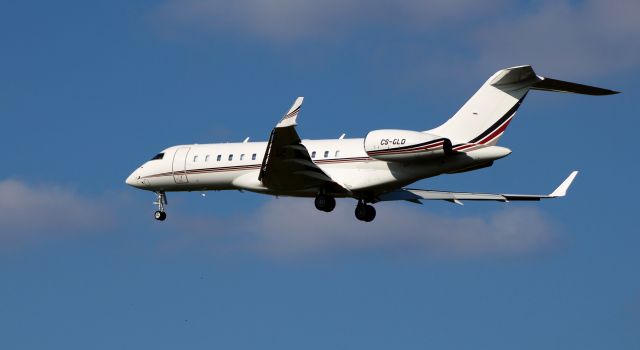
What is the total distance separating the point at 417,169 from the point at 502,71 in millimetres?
3893

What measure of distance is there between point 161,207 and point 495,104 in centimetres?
1362

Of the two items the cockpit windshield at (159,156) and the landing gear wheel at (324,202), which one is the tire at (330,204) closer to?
the landing gear wheel at (324,202)

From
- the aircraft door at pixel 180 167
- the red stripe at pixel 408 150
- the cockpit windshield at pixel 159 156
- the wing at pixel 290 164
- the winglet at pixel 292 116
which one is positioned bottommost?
the red stripe at pixel 408 150

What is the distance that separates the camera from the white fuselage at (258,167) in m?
38.1

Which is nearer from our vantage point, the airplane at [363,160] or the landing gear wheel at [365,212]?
the airplane at [363,160]

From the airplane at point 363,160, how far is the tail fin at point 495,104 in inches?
1.1

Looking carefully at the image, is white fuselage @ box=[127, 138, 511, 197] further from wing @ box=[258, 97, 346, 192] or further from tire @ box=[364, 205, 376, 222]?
tire @ box=[364, 205, 376, 222]

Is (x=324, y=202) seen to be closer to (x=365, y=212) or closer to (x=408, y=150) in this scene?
(x=365, y=212)

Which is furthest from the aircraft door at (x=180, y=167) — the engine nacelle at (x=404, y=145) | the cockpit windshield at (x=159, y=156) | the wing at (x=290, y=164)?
the engine nacelle at (x=404, y=145)

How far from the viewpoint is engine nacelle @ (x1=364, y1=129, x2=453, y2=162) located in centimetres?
3703

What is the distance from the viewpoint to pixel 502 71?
37.2 m

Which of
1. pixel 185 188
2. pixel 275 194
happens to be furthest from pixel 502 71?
pixel 185 188

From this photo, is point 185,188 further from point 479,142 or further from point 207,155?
point 479,142

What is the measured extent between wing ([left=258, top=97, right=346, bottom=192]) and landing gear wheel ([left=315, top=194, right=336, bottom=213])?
0.39 metres
